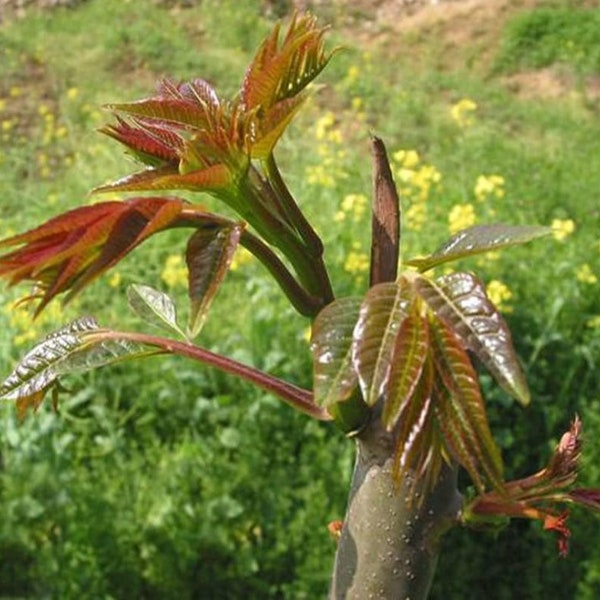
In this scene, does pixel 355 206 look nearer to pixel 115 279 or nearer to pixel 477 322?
pixel 115 279

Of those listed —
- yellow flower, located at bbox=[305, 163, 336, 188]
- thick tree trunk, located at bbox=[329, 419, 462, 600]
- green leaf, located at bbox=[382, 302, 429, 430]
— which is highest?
yellow flower, located at bbox=[305, 163, 336, 188]

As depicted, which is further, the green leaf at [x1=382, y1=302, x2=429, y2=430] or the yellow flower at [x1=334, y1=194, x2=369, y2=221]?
the yellow flower at [x1=334, y1=194, x2=369, y2=221]

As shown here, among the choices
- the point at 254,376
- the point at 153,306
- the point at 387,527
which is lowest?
the point at 387,527

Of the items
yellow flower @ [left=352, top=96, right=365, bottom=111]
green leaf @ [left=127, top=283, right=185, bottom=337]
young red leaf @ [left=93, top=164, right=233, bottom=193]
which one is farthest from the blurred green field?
young red leaf @ [left=93, top=164, right=233, bottom=193]

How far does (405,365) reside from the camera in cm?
68

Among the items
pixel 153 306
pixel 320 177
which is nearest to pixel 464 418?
pixel 153 306

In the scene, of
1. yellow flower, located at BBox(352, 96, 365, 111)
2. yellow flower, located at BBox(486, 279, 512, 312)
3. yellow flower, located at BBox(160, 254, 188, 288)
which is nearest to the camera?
yellow flower, located at BBox(486, 279, 512, 312)

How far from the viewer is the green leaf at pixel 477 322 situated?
66cm

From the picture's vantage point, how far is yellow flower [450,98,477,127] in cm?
554

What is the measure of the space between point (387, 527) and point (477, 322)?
0.19 meters

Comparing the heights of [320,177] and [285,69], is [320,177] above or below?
above

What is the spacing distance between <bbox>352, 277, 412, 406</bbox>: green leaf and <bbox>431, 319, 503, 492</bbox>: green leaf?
0.09 ft

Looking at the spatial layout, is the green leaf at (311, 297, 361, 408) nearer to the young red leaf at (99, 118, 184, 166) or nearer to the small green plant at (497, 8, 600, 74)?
the young red leaf at (99, 118, 184, 166)

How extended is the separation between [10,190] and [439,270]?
2773 mm
